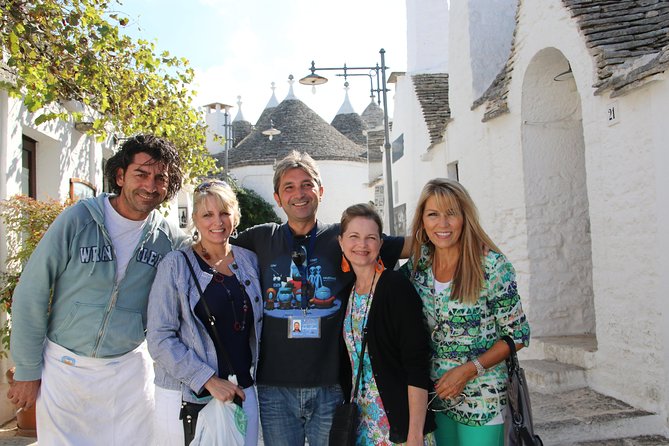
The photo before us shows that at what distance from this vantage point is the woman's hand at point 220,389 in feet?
8.89

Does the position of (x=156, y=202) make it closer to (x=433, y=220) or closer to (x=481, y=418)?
(x=433, y=220)

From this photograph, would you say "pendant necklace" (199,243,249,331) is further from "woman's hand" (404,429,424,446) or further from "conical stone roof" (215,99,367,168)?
"conical stone roof" (215,99,367,168)

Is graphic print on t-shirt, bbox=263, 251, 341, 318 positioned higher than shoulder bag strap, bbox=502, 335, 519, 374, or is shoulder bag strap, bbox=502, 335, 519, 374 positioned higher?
graphic print on t-shirt, bbox=263, 251, 341, 318

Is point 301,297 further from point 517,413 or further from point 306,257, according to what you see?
point 517,413

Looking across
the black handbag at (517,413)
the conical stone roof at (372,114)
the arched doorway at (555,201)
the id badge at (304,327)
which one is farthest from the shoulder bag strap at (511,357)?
the conical stone roof at (372,114)

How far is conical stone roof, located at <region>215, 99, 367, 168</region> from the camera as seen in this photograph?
111ft

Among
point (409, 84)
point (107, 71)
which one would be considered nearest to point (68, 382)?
point (107, 71)

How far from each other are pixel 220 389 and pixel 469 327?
3.88 ft

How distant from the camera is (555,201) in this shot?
7168 mm

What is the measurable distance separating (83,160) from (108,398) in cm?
645

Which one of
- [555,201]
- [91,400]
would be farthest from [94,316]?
[555,201]

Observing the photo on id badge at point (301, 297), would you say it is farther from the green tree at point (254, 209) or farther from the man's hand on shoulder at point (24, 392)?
the green tree at point (254, 209)

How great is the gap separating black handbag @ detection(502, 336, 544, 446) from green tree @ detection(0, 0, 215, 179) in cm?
412

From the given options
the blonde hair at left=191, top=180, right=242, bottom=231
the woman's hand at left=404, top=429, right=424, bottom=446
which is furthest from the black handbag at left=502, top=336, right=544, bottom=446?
the blonde hair at left=191, top=180, right=242, bottom=231
